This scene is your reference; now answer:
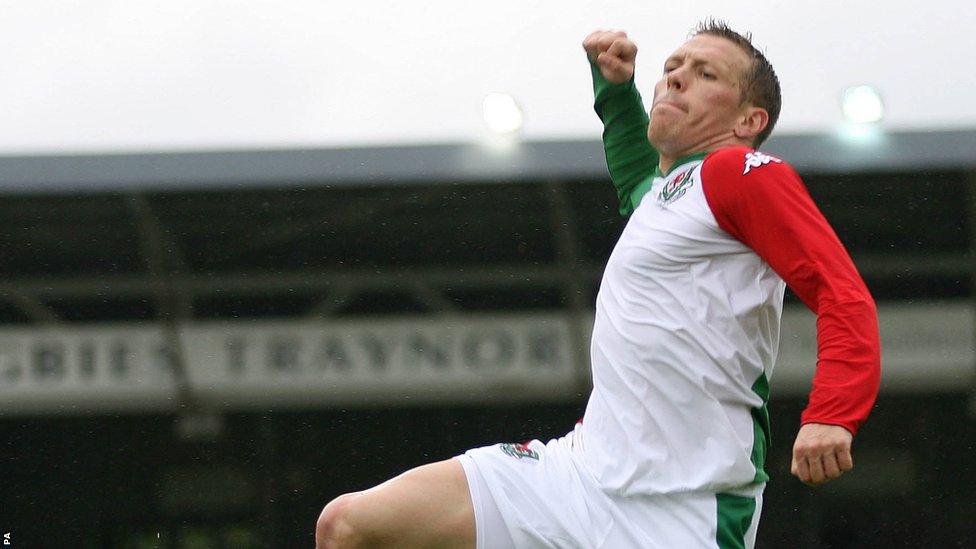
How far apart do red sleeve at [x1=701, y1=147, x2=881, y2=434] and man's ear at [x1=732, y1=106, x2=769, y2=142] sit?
19cm

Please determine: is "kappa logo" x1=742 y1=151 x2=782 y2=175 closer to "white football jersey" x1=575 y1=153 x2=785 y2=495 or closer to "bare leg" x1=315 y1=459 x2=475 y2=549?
"white football jersey" x1=575 y1=153 x2=785 y2=495

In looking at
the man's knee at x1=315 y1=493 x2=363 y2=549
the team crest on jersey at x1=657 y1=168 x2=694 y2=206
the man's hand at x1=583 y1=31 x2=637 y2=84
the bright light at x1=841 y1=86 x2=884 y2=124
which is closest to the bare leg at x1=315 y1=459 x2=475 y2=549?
the man's knee at x1=315 y1=493 x2=363 y2=549

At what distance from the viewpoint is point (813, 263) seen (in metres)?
1.68

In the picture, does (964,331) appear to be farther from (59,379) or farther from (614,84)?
(59,379)

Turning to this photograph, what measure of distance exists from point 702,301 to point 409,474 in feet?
1.50

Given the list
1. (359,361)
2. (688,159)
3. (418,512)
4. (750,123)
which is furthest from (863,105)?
(418,512)

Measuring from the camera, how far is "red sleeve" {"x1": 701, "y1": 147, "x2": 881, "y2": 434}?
62.4 inches

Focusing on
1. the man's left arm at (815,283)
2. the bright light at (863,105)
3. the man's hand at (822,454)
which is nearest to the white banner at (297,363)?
the bright light at (863,105)

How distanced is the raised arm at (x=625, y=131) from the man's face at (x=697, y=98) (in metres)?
0.15

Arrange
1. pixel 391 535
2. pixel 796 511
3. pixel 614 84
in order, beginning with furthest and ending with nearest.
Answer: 1. pixel 796 511
2. pixel 614 84
3. pixel 391 535

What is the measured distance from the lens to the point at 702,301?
1830mm

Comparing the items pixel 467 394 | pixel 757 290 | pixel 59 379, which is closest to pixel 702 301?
pixel 757 290

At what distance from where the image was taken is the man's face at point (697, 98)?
1.97 metres

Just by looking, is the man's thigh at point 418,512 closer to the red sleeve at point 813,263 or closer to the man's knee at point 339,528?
the man's knee at point 339,528
